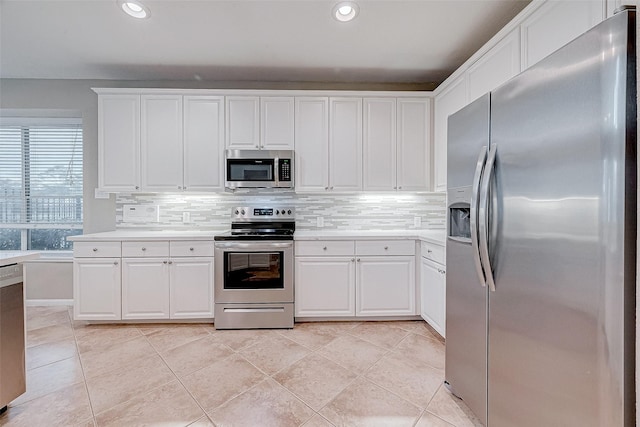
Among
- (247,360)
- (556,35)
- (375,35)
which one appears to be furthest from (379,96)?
(247,360)

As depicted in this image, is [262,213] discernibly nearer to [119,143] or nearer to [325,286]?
[325,286]

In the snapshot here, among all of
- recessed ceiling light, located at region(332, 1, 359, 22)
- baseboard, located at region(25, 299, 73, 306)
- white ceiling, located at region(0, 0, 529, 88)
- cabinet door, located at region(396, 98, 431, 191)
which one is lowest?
baseboard, located at region(25, 299, 73, 306)

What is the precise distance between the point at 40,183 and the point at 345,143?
3.76 metres

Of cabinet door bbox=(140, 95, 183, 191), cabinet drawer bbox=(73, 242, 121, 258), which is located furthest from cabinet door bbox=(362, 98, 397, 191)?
cabinet drawer bbox=(73, 242, 121, 258)

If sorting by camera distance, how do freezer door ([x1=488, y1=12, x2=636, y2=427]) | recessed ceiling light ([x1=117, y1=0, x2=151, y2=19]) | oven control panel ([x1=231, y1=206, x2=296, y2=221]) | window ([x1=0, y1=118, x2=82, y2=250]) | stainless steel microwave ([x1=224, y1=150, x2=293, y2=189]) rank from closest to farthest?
freezer door ([x1=488, y1=12, x2=636, y2=427]) < recessed ceiling light ([x1=117, y1=0, x2=151, y2=19]) < stainless steel microwave ([x1=224, y1=150, x2=293, y2=189]) < oven control panel ([x1=231, y1=206, x2=296, y2=221]) < window ([x1=0, y1=118, x2=82, y2=250])

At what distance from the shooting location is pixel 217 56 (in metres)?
2.71

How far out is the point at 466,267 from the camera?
1.49 meters

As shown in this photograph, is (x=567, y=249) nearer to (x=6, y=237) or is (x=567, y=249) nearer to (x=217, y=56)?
(x=217, y=56)

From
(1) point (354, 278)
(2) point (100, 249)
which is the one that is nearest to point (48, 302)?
(2) point (100, 249)

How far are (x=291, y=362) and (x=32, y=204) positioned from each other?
380cm

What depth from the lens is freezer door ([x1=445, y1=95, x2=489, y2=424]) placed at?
4.40 ft

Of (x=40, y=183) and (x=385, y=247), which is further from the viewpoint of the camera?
(x=40, y=183)

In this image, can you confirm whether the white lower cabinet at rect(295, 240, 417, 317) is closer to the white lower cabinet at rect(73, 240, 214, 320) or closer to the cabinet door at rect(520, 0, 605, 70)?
the white lower cabinet at rect(73, 240, 214, 320)

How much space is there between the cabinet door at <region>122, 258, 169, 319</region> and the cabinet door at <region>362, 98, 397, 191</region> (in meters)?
2.25
